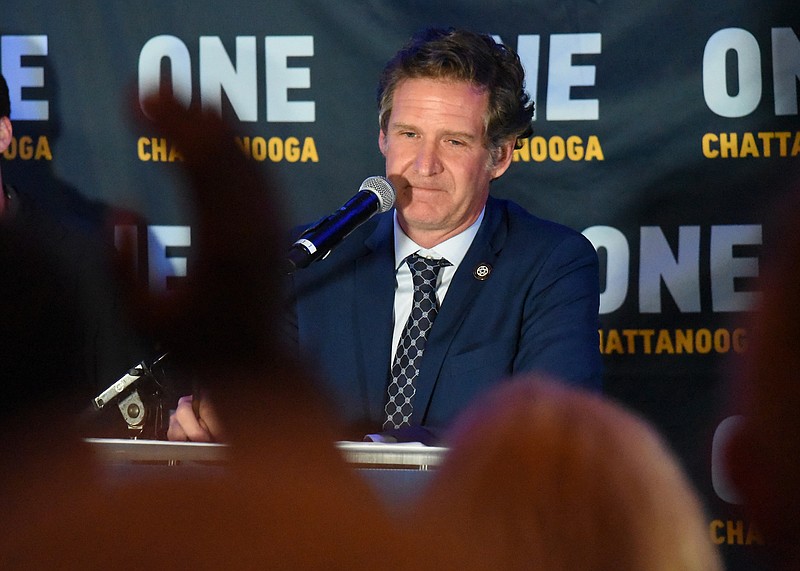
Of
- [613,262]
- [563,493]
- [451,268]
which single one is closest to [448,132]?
[451,268]

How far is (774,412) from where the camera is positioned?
29 centimetres

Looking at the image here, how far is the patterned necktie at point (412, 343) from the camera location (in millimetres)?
2184

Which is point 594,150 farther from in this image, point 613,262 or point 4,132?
point 4,132

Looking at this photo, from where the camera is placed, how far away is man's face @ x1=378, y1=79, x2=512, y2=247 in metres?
2.45

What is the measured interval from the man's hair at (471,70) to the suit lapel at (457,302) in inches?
8.6

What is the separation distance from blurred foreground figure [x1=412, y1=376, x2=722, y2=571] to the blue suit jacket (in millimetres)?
1714

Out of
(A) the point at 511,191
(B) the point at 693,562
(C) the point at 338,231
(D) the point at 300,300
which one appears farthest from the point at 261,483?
(A) the point at 511,191

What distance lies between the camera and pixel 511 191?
3.29m

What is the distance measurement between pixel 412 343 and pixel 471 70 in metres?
0.68

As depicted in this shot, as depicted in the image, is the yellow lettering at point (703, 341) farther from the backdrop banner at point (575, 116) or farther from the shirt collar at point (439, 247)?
the shirt collar at point (439, 247)

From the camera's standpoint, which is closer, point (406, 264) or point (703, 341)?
point (406, 264)

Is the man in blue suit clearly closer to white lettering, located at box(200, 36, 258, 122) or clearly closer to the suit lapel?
the suit lapel

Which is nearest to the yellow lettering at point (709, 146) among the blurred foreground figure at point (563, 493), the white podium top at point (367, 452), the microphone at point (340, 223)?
the microphone at point (340, 223)

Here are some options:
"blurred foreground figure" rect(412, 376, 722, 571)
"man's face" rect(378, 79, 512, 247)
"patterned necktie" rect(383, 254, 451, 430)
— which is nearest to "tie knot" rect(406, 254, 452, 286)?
"patterned necktie" rect(383, 254, 451, 430)
